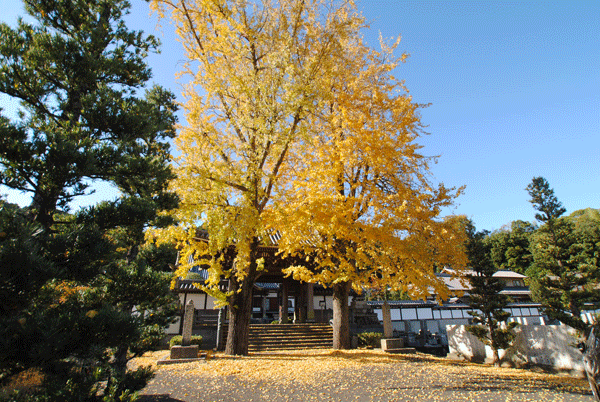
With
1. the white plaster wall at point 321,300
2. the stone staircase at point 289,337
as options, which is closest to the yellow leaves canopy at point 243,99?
the stone staircase at point 289,337

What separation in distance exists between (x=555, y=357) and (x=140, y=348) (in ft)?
40.8

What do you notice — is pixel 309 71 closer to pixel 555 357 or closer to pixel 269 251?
pixel 269 251

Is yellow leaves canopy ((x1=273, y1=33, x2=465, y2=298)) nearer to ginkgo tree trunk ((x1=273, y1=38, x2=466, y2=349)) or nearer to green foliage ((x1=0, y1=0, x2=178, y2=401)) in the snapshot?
ginkgo tree trunk ((x1=273, y1=38, x2=466, y2=349))

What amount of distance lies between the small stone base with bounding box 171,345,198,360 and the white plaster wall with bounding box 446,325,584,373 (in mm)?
11168

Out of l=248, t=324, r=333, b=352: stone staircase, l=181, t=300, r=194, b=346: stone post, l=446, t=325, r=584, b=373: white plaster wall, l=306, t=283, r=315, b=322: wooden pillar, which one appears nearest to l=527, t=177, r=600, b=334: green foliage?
l=446, t=325, r=584, b=373: white plaster wall

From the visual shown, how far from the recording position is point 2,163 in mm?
4184

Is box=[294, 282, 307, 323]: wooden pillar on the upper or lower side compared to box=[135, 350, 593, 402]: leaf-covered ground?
upper

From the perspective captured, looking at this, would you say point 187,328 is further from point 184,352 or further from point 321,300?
point 321,300

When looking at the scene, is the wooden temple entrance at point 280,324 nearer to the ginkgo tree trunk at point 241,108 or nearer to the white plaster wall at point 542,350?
the ginkgo tree trunk at point 241,108

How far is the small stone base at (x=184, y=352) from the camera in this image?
10.2 meters

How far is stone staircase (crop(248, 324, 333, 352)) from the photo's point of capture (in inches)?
540

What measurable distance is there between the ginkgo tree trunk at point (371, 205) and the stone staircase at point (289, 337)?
563 cm

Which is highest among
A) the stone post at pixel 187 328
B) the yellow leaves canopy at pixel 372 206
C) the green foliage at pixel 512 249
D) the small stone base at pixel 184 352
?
the green foliage at pixel 512 249

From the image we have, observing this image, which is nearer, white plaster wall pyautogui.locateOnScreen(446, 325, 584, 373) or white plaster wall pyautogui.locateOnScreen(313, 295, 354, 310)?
white plaster wall pyautogui.locateOnScreen(446, 325, 584, 373)
